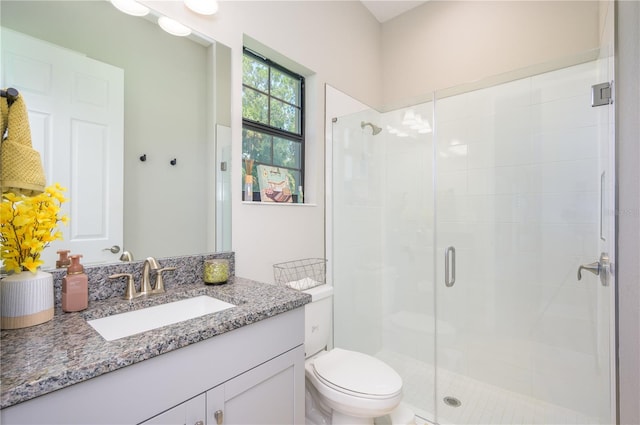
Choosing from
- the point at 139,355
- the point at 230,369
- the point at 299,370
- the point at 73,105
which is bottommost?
the point at 299,370

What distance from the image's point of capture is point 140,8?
123 centimetres

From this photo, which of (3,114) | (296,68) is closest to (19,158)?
(3,114)

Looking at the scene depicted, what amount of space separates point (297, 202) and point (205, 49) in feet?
3.32

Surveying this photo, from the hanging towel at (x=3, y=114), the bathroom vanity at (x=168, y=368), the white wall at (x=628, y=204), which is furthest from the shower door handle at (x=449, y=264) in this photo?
the hanging towel at (x=3, y=114)

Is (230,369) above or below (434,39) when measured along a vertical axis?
below

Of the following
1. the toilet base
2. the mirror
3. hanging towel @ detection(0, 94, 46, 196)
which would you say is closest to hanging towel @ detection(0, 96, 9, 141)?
hanging towel @ detection(0, 94, 46, 196)

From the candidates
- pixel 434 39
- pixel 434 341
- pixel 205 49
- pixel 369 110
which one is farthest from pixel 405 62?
pixel 434 341

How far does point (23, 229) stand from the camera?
0.86 m

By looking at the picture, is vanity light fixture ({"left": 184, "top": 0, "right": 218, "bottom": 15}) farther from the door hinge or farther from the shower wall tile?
the door hinge

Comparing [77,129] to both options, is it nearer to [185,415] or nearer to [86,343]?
[86,343]

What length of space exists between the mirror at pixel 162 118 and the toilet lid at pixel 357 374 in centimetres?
79

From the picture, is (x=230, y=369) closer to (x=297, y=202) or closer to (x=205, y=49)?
(x=297, y=202)

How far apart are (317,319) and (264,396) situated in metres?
0.65

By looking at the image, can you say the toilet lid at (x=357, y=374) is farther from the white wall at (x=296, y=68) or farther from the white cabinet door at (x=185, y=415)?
the white cabinet door at (x=185, y=415)
